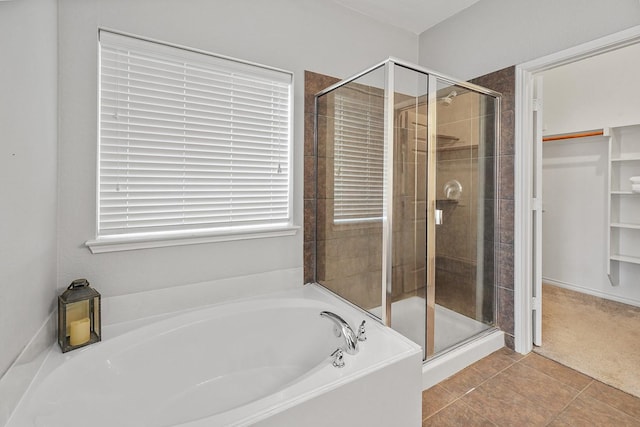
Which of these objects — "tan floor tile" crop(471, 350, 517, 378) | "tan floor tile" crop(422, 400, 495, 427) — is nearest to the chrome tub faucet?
"tan floor tile" crop(422, 400, 495, 427)

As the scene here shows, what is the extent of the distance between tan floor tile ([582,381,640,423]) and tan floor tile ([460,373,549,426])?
38cm

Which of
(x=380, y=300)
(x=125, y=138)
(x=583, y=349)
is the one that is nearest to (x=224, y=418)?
(x=380, y=300)

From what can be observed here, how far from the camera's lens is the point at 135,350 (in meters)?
1.48

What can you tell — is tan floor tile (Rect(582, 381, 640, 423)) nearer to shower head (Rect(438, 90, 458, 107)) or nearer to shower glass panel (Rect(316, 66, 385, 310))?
shower glass panel (Rect(316, 66, 385, 310))

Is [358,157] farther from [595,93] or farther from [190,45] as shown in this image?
[595,93]

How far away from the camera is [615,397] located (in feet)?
5.63

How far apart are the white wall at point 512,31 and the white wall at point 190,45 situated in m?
0.57

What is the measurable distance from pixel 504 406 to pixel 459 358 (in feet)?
1.12

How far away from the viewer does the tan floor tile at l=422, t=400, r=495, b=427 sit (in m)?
1.54

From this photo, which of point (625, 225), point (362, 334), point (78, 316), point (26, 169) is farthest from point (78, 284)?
point (625, 225)

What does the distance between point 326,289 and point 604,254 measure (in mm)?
3028

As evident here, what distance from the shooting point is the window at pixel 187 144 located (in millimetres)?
1634

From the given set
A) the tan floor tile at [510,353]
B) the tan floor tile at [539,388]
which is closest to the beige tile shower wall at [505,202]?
the tan floor tile at [510,353]

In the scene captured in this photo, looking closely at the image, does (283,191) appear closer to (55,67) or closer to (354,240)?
(354,240)
